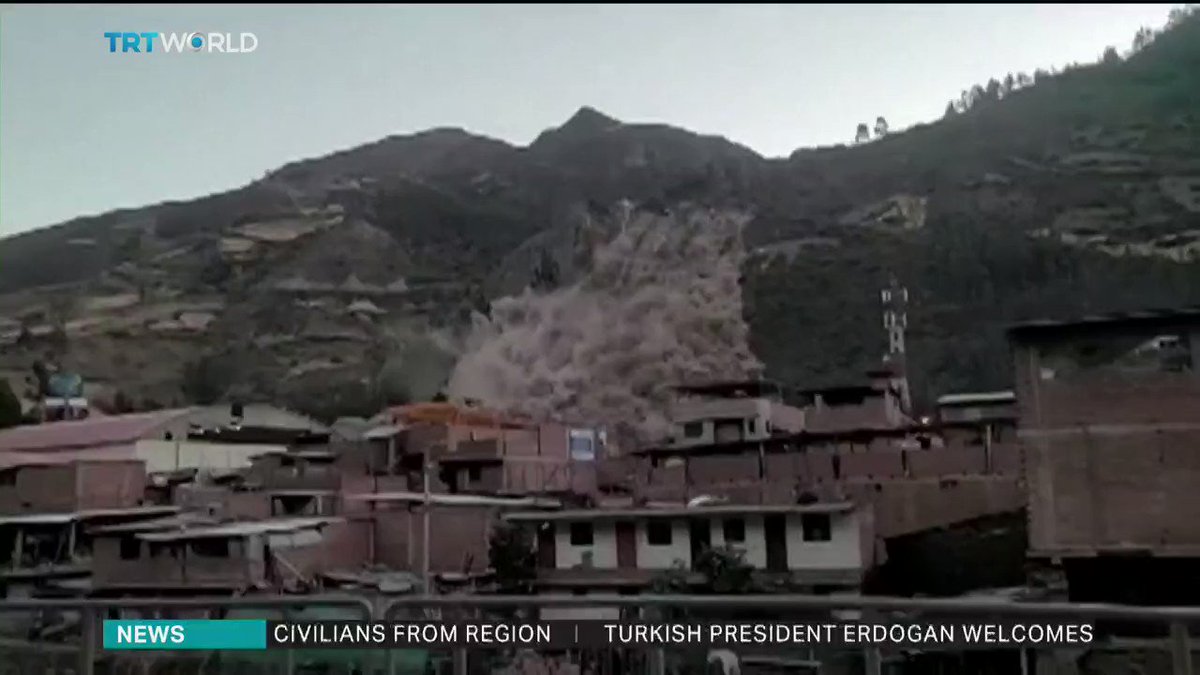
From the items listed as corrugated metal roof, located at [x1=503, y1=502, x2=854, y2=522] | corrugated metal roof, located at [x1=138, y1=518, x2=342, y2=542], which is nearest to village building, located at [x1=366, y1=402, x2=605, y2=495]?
corrugated metal roof, located at [x1=503, y1=502, x2=854, y2=522]

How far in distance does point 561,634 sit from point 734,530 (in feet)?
53.5

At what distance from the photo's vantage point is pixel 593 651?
3939 millimetres

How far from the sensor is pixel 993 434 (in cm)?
2494

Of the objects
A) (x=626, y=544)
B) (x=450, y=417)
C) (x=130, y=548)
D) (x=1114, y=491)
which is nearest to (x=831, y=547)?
(x=626, y=544)

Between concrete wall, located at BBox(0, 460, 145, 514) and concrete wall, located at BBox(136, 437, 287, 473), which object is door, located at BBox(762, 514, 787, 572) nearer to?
concrete wall, located at BBox(0, 460, 145, 514)

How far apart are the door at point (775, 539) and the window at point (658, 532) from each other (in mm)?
1802

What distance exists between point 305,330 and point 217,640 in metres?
61.5

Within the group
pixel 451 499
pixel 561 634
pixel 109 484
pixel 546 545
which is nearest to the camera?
pixel 561 634

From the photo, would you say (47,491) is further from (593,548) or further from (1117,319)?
(1117,319)

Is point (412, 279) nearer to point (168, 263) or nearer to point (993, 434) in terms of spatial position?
point (168, 263)

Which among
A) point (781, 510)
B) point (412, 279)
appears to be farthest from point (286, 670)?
point (412, 279)

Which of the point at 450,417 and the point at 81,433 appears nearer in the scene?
the point at 81,433

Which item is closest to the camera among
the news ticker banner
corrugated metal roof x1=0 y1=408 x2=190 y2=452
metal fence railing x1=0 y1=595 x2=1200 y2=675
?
metal fence railing x1=0 y1=595 x2=1200 y2=675

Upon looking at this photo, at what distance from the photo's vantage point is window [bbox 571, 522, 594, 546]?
2080 centimetres
